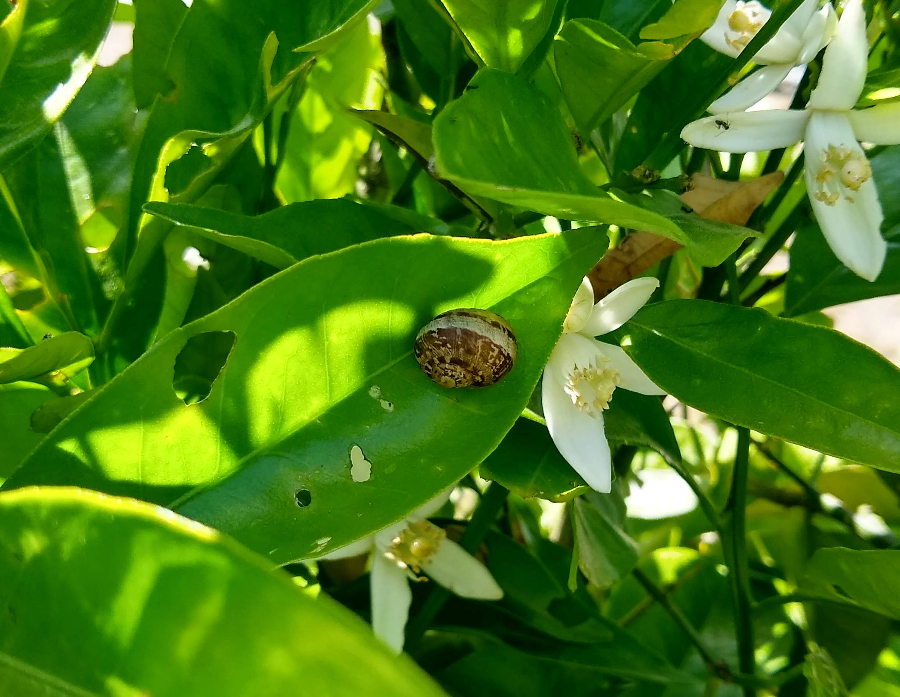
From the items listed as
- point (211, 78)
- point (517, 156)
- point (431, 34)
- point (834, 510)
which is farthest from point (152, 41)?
point (834, 510)

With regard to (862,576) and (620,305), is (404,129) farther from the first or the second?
(862,576)

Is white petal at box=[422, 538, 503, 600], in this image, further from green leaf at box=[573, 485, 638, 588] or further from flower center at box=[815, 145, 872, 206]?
flower center at box=[815, 145, 872, 206]

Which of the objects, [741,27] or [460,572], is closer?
[741,27]

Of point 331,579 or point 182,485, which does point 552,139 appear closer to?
point 182,485

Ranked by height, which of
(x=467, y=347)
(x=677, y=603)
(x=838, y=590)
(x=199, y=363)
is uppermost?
(x=467, y=347)

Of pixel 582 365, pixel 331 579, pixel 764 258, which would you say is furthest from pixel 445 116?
pixel 331 579

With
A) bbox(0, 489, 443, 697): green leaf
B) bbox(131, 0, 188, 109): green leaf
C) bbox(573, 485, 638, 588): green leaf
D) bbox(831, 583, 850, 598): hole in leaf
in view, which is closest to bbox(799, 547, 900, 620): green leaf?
bbox(831, 583, 850, 598): hole in leaf

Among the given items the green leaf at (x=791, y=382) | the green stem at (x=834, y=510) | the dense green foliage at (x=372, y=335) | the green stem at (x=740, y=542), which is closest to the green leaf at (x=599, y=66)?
the dense green foliage at (x=372, y=335)
